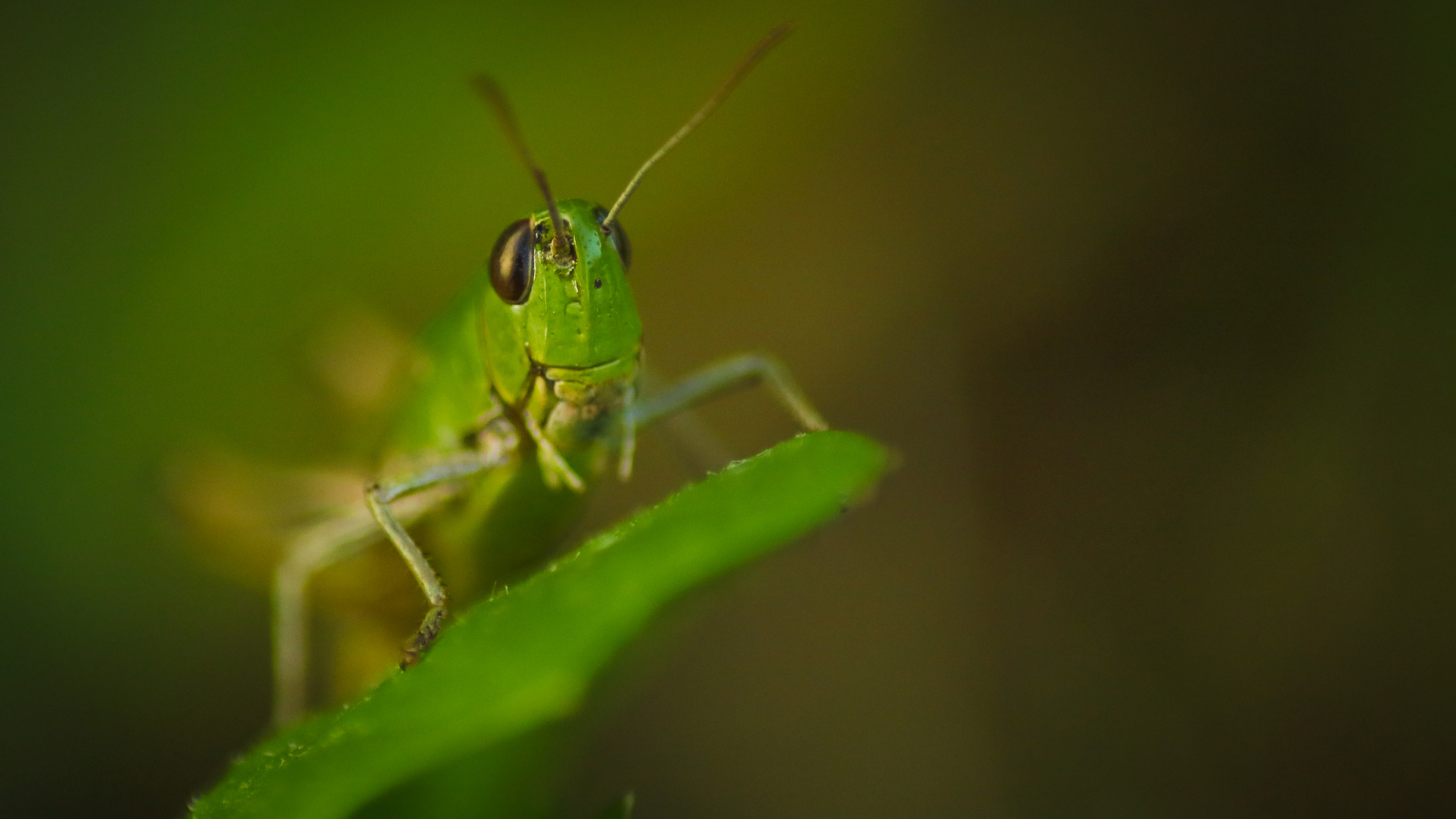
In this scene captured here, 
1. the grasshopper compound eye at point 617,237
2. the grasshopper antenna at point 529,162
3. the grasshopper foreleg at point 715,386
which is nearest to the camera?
the grasshopper antenna at point 529,162

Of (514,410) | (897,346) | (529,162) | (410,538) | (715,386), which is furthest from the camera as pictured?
(897,346)

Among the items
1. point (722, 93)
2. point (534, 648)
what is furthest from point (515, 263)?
point (534, 648)

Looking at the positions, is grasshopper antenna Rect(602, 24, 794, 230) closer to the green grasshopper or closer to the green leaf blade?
the green grasshopper

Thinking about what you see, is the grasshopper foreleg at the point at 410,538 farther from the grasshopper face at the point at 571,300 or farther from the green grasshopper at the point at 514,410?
the grasshopper face at the point at 571,300

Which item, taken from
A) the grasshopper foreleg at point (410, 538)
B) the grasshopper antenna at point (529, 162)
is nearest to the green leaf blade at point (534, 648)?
the grasshopper foreleg at point (410, 538)

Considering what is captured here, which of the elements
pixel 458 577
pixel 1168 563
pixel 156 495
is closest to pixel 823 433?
pixel 458 577

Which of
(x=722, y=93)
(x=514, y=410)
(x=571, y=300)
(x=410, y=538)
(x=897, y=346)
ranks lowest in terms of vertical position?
(x=897, y=346)

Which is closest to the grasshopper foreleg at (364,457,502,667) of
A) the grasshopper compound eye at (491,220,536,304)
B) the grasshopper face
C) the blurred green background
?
the grasshopper face

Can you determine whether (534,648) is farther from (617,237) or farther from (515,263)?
(617,237)
